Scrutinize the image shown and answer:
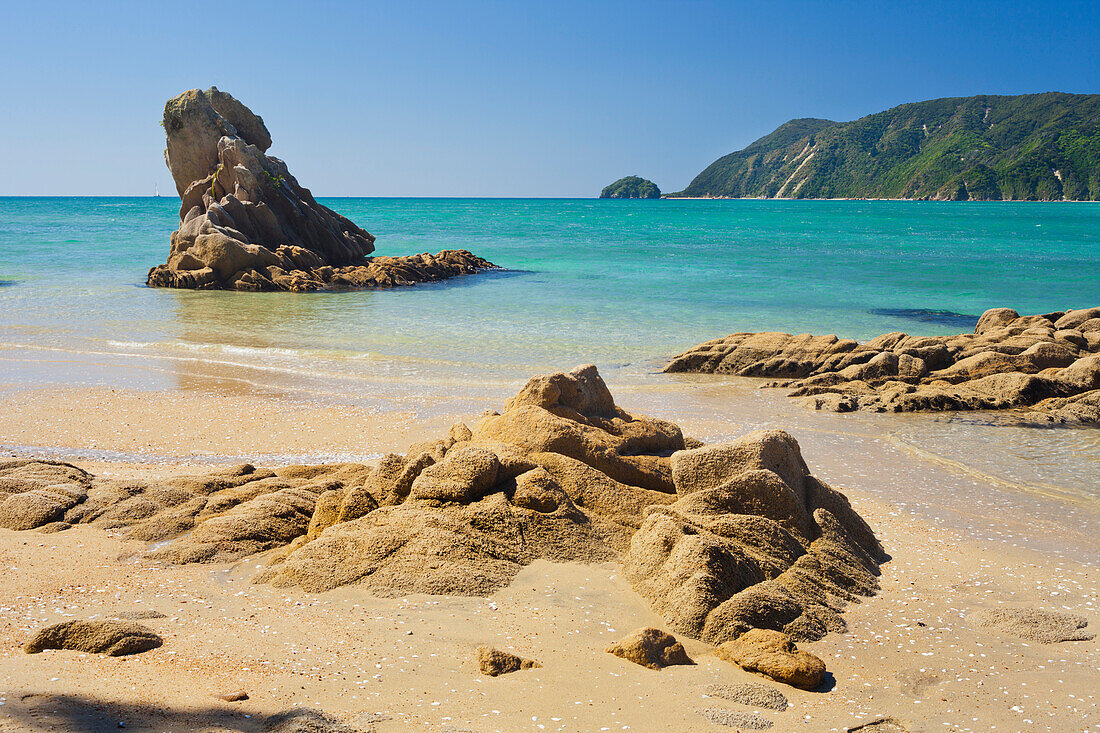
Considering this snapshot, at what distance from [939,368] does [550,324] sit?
953 centimetres

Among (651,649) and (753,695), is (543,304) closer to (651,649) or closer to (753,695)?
(651,649)

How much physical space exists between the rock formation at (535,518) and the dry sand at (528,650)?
0.19 m

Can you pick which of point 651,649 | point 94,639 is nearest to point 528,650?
point 651,649

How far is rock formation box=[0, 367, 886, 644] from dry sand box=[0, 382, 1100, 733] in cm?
19

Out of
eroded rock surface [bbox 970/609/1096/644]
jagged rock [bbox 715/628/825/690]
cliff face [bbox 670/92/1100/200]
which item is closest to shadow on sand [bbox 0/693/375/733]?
jagged rock [bbox 715/628/825/690]

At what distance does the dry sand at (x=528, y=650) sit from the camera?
12.4 ft

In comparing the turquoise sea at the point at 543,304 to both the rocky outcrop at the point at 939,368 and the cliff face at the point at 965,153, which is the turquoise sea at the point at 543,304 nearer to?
the rocky outcrop at the point at 939,368

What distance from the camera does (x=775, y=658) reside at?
441 centimetres

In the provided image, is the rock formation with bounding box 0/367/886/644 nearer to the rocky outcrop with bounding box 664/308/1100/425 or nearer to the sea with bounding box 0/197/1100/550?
the sea with bounding box 0/197/1100/550

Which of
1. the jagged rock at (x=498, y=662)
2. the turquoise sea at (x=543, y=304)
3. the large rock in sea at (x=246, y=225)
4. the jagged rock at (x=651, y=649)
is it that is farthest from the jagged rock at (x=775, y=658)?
the large rock in sea at (x=246, y=225)

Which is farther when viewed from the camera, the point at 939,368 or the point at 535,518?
the point at 939,368

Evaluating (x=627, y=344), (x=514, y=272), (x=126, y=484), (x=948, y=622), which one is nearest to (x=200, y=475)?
(x=126, y=484)

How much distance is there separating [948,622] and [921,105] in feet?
665

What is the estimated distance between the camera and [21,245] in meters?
45.5
